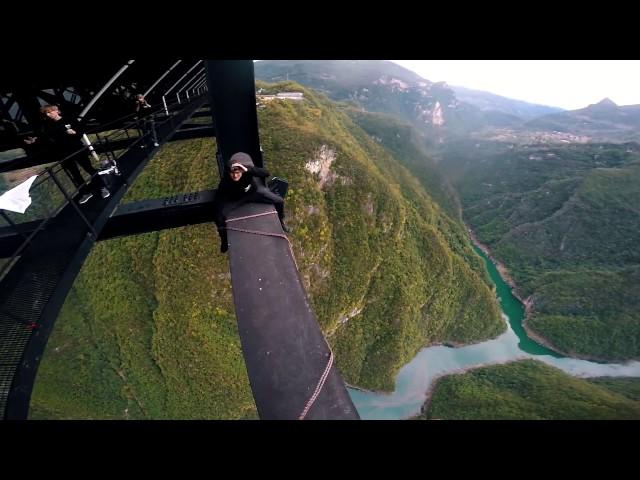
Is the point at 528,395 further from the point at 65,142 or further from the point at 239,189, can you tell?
the point at 65,142

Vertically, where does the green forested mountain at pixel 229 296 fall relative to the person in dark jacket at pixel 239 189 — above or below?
below

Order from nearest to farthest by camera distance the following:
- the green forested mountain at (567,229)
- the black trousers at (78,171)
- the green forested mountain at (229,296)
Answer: the black trousers at (78,171) → the green forested mountain at (229,296) → the green forested mountain at (567,229)

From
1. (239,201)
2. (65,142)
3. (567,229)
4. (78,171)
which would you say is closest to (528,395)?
(567,229)

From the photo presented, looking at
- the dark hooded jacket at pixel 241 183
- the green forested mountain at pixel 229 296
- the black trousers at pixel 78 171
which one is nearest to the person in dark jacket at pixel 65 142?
the black trousers at pixel 78 171

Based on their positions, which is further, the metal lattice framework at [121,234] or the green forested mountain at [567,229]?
the green forested mountain at [567,229]

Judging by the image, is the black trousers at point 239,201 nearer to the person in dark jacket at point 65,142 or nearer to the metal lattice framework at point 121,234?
the metal lattice framework at point 121,234

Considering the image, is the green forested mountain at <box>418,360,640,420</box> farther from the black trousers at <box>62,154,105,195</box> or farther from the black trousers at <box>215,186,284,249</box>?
the black trousers at <box>62,154,105,195</box>
